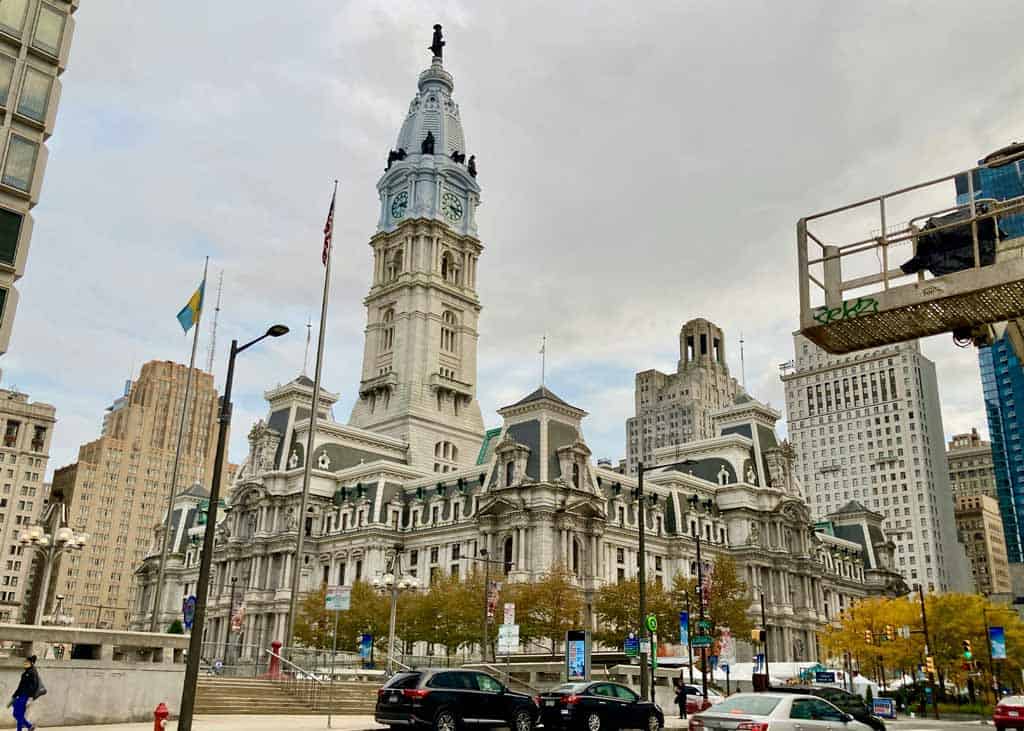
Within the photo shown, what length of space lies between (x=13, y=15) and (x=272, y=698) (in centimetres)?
2916

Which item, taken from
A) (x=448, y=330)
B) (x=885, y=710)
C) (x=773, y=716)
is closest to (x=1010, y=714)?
(x=885, y=710)

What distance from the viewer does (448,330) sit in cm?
13388

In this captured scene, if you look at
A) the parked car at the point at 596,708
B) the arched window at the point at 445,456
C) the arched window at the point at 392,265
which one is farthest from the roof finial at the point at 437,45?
the parked car at the point at 596,708

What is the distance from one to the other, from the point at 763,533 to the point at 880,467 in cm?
7341

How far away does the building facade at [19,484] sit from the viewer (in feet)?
405

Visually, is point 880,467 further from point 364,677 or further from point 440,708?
point 440,708

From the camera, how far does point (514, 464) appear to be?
8975 centimetres

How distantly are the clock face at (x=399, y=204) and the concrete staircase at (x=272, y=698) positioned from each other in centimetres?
10633

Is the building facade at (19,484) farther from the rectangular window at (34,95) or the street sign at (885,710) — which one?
the street sign at (885,710)

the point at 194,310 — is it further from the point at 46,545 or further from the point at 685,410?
the point at 685,410

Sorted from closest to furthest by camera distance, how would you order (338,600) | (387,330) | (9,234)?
(9,234) → (338,600) → (387,330)

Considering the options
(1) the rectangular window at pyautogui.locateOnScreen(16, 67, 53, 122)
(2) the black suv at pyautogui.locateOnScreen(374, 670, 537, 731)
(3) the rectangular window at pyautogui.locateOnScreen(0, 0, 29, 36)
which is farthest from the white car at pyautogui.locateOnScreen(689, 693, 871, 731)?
(3) the rectangular window at pyautogui.locateOnScreen(0, 0, 29, 36)

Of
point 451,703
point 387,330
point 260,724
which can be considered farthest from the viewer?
point 387,330

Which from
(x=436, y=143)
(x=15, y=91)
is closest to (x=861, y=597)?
(x=436, y=143)
